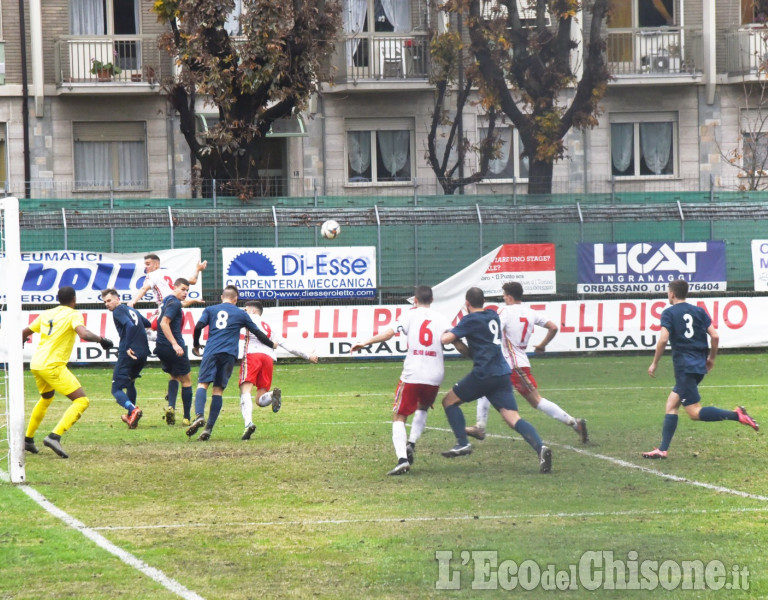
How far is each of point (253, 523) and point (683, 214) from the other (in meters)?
21.0

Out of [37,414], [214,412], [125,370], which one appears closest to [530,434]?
[214,412]

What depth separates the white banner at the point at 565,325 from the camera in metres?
25.7

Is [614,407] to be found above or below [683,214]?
below

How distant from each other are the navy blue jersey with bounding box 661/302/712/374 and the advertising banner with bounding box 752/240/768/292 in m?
16.1

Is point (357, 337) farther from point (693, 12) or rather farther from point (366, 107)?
point (693, 12)

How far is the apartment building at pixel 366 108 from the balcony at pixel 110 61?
1.6 inches

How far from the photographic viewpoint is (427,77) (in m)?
34.9

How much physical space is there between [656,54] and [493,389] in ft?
85.5

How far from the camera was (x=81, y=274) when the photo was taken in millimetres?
25484

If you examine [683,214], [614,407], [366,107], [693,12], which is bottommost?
[614,407]

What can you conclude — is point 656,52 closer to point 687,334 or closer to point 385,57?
point 385,57

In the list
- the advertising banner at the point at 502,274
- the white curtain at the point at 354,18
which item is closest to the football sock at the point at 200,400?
the advertising banner at the point at 502,274

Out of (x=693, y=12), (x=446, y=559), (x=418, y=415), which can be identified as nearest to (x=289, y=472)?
(x=418, y=415)

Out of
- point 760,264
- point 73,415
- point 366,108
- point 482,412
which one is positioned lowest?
point 482,412
